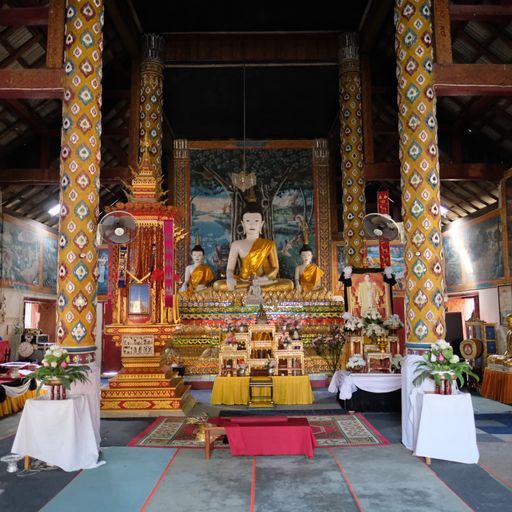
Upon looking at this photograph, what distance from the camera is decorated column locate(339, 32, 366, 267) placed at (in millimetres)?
11344

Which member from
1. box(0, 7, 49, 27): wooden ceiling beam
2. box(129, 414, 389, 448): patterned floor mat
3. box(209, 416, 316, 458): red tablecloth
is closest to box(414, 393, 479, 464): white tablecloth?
box(129, 414, 389, 448): patterned floor mat

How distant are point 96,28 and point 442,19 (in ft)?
14.1

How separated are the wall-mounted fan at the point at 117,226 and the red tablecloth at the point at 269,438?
10.5 feet

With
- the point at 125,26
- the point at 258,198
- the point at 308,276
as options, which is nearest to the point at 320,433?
the point at 308,276

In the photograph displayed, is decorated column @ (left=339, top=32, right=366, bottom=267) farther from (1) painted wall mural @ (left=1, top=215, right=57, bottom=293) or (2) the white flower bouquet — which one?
(1) painted wall mural @ (left=1, top=215, right=57, bottom=293)

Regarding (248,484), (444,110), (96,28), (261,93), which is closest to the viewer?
(248,484)

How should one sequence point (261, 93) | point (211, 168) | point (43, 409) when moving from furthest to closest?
point (211, 168) → point (261, 93) → point (43, 409)

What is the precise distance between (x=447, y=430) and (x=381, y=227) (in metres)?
3.48

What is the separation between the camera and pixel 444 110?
39.4ft

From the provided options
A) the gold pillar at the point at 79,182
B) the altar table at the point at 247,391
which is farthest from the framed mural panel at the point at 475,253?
the gold pillar at the point at 79,182

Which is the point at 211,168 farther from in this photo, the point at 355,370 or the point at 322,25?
the point at 355,370

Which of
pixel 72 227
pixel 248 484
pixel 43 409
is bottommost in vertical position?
pixel 248 484

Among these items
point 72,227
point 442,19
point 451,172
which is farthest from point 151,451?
point 451,172

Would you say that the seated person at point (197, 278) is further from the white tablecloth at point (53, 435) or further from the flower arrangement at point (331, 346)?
the white tablecloth at point (53, 435)
